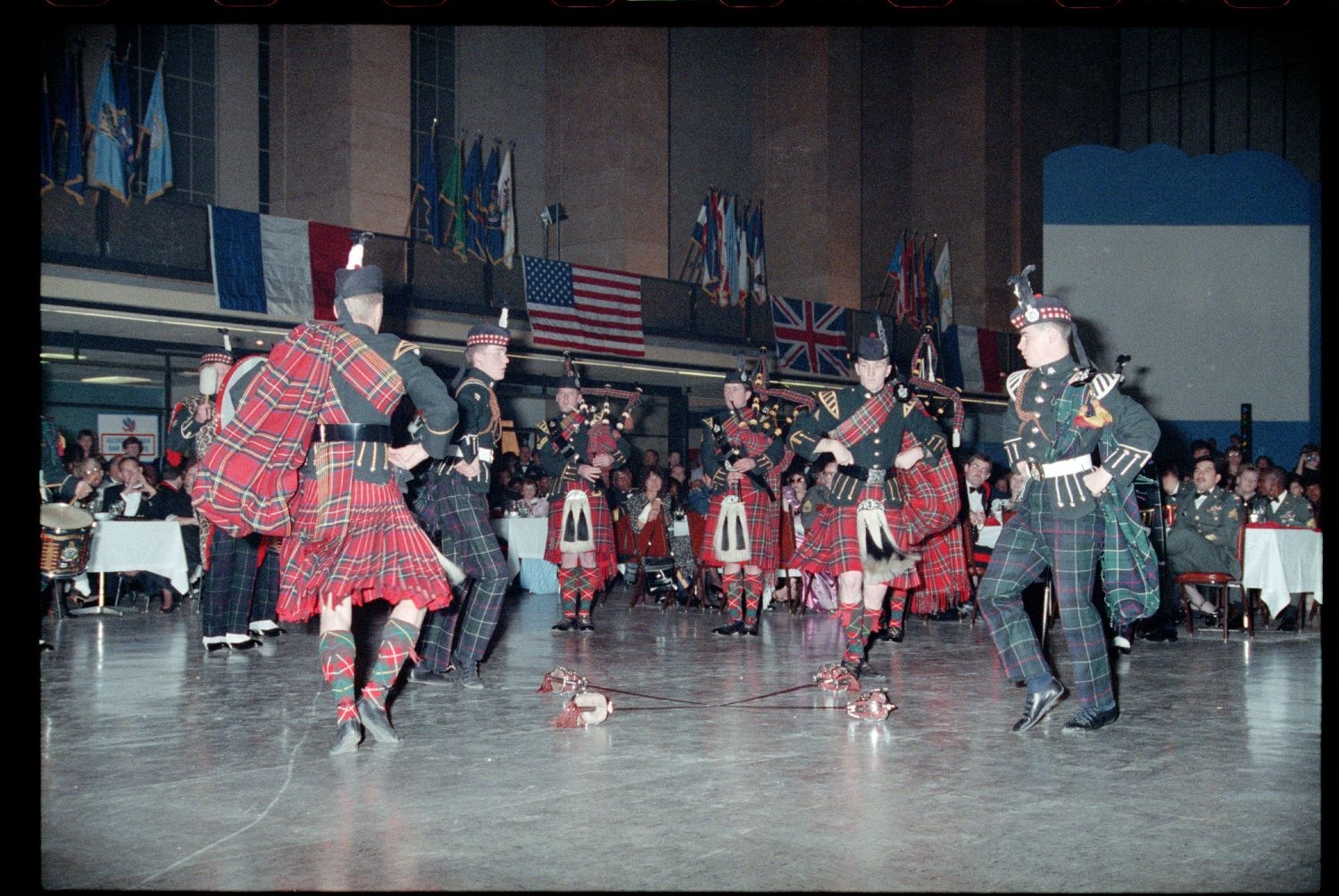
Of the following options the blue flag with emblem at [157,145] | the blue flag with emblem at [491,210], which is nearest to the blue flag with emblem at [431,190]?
the blue flag with emblem at [491,210]

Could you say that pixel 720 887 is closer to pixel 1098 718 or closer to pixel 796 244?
pixel 1098 718

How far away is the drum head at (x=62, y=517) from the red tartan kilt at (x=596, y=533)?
3.14 metres

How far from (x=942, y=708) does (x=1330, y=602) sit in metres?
2.91

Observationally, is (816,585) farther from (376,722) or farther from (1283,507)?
(376,722)

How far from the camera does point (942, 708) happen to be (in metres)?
5.41

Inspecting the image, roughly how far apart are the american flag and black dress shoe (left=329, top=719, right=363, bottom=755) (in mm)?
10820

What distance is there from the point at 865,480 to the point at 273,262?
843cm

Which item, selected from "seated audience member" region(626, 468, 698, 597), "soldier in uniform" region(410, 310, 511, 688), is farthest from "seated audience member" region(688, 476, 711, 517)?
"soldier in uniform" region(410, 310, 511, 688)

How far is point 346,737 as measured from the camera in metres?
4.35

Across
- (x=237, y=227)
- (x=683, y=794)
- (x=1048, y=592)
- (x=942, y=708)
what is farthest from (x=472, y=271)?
(x=683, y=794)

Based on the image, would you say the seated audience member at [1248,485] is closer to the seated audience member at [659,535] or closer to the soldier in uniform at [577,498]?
the seated audience member at [659,535]

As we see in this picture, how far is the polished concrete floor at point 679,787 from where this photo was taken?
9.76ft

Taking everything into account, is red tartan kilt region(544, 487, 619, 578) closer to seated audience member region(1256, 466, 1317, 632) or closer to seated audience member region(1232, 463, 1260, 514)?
seated audience member region(1232, 463, 1260, 514)

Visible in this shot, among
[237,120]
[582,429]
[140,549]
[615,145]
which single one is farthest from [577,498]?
[615,145]
